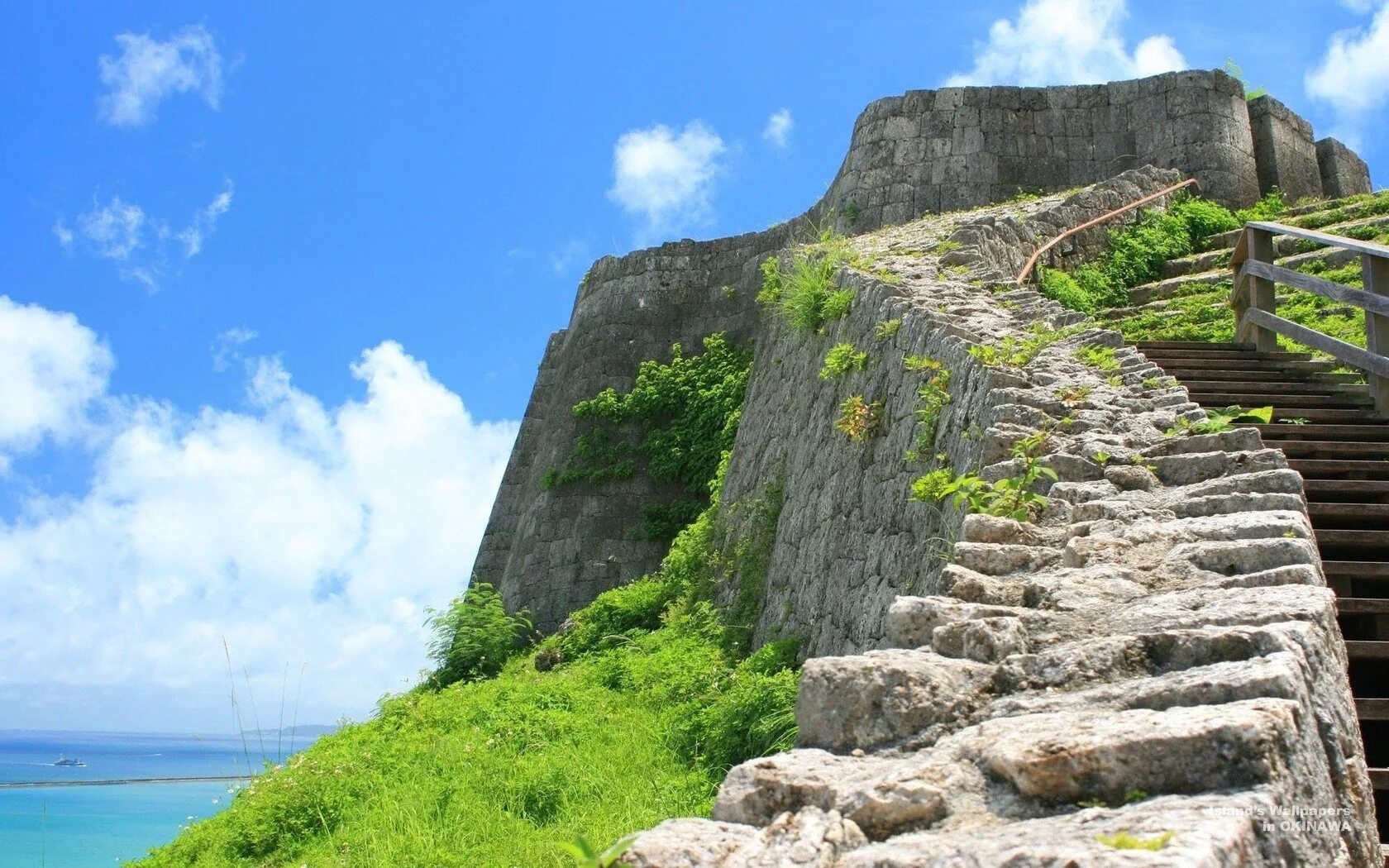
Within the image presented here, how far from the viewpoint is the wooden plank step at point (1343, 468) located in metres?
5.63

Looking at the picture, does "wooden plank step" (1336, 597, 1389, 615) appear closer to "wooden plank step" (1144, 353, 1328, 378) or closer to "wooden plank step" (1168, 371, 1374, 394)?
"wooden plank step" (1168, 371, 1374, 394)

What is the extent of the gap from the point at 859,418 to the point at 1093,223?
5.75 metres

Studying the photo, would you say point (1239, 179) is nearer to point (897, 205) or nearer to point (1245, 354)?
point (897, 205)

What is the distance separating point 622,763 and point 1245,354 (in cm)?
499

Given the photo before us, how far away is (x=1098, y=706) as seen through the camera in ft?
8.09

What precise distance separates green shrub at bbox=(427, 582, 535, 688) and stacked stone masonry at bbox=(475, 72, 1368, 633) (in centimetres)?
94

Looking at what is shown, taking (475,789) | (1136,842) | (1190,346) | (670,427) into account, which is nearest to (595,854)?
(1136,842)

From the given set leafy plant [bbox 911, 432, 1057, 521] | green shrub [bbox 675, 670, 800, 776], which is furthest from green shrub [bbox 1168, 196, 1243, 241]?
leafy plant [bbox 911, 432, 1057, 521]

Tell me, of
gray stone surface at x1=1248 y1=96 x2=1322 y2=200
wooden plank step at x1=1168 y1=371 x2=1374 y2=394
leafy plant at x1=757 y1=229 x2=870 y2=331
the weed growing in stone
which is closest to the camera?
the weed growing in stone

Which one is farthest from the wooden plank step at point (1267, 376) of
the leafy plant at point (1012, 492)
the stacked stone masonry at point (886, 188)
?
the stacked stone masonry at point (886, 188)

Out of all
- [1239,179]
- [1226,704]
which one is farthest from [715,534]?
[1226,704]

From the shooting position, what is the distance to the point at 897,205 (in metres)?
13.8

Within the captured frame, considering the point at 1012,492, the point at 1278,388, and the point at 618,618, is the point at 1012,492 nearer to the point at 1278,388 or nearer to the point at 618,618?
the point at 1278,388

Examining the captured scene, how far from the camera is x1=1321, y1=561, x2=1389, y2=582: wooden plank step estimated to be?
15.0 feet
